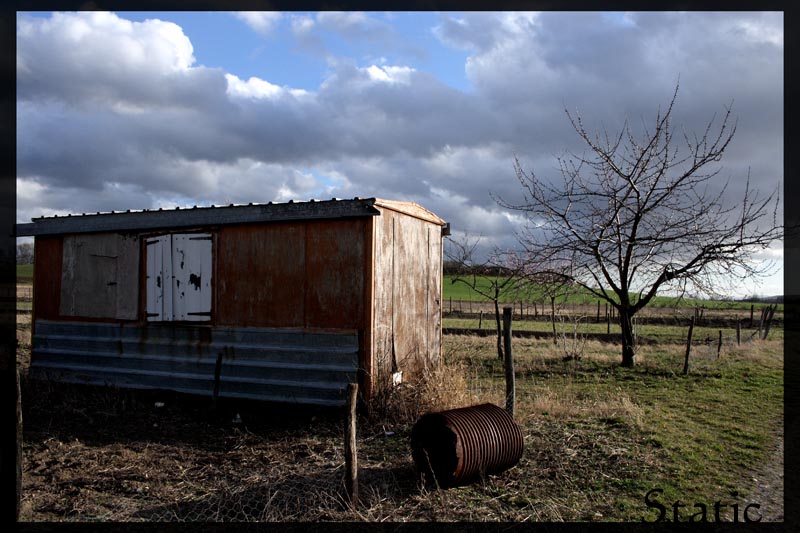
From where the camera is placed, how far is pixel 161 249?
9.66 meters

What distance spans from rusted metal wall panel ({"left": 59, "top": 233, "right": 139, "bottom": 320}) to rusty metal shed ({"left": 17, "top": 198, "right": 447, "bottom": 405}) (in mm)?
22

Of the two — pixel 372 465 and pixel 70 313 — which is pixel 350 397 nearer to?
pixel 372 465

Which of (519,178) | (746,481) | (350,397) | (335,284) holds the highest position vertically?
(519,178)

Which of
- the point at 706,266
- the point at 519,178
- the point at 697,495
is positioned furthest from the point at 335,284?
the point at 706,266

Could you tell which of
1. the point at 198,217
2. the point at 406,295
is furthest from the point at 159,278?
the point at 406,295

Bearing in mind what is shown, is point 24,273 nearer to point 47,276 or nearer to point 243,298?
point 47,276

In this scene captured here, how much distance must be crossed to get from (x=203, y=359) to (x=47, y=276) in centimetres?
406

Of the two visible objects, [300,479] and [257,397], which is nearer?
[300,479]

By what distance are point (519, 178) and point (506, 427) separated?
31.2 feet

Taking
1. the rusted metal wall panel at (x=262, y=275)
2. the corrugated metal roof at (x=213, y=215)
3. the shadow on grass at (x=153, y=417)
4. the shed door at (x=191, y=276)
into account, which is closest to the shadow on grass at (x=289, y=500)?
the shadow on grass at (x=153, y=417)

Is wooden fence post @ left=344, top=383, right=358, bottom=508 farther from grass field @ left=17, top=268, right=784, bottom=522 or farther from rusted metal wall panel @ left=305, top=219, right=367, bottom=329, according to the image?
rusted metal wall panel @ left=305, top=219, right=367, bottom=329

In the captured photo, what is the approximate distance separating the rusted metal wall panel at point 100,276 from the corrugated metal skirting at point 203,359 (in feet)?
0.99

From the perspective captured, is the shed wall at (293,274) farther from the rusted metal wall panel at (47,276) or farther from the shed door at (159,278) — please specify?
the rusted metal wall panel at (47,276)

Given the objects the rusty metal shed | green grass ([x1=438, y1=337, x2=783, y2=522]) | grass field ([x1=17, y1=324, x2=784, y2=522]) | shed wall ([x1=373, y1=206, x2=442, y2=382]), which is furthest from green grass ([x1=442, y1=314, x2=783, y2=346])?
the rusty metal shed
